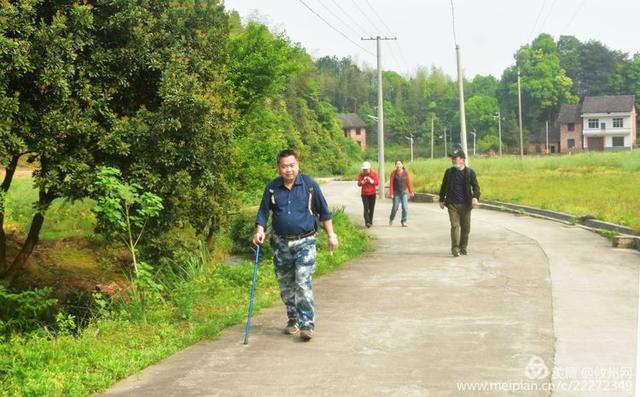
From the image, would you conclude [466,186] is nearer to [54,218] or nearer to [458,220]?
[458,220]

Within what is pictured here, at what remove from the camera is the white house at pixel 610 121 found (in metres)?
99.0

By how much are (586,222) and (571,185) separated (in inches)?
595

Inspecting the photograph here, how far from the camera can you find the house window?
101 meters

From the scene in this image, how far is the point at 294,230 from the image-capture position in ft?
24.6

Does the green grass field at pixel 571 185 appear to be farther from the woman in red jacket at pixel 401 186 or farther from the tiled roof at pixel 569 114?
the tiled roof at pixel 569 114

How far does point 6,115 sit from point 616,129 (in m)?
99.8

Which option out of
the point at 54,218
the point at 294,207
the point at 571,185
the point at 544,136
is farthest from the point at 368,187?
the point at 544,136

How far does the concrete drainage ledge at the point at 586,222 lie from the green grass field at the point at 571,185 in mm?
309

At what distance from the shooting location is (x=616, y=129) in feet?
329

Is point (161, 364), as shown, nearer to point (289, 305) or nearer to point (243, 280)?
point (289, 305)

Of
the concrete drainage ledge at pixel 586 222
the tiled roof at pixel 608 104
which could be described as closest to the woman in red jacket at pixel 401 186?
the concrete drainage ledge at pixel 586 222

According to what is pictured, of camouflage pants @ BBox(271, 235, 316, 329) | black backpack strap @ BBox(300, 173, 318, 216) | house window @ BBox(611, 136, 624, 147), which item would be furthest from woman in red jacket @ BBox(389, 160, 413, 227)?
house window @ BBox(611, 136, 624, 147)

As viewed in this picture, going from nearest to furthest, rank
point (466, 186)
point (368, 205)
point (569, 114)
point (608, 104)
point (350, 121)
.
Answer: point (466, 186) < point (368, 205) < point (608, 104) < point (569, 114) < point (350, 121)

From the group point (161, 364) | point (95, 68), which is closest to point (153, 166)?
point (95, 68)
